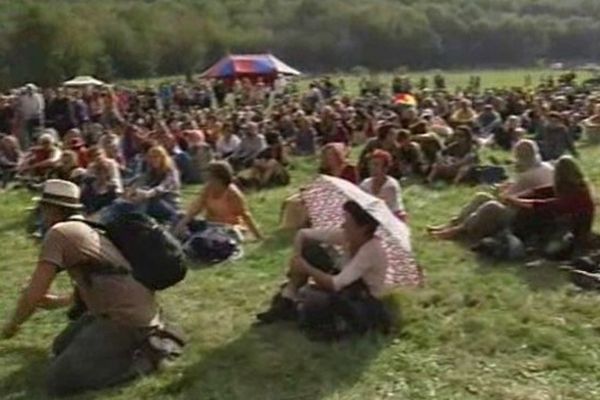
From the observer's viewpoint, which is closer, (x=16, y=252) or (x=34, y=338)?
(x=34, y=338)

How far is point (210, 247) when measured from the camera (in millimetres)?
8133

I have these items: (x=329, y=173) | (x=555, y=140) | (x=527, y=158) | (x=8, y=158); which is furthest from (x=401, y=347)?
(x=8, y=158)

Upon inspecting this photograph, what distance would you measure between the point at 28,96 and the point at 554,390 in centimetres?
1341

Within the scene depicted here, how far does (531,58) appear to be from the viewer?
9981 centimetres

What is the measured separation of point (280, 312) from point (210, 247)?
2064 millimetres

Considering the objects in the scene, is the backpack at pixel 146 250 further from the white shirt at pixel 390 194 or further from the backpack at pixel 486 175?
the backpack at pixel 486 175

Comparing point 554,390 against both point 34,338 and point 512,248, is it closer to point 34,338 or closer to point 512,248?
point 512,248

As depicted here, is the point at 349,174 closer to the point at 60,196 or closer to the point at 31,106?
the point at 60,196

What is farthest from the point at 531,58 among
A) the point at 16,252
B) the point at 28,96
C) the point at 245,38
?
the point at 16,252

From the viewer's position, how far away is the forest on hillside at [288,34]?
5081 cm

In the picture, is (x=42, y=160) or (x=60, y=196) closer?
(x=60, y=196)

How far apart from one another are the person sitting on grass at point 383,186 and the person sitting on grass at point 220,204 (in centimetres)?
123

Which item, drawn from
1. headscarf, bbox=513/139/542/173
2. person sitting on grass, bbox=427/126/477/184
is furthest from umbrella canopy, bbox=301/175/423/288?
person sitting on grass, bbox=427/126/477/184

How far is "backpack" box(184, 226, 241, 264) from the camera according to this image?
8.09 m
